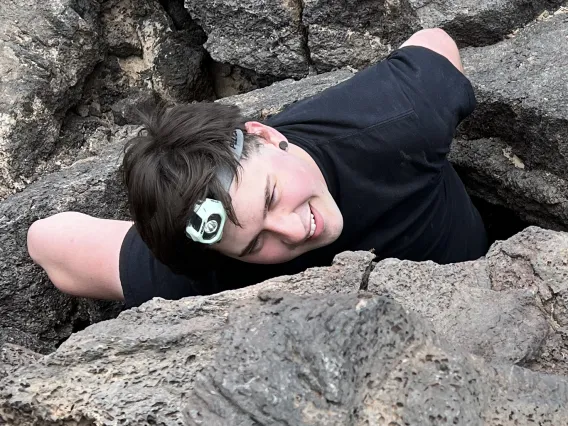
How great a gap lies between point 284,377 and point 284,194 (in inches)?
15.9

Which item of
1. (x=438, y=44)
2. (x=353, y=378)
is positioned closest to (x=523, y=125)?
(x=438, y=44)

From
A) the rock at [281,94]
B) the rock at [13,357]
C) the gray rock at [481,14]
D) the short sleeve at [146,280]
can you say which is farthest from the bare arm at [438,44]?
the rock at [13,357]

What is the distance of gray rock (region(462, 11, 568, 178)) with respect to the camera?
53.0 inches

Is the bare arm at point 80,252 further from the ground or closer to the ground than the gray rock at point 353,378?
closer to the ground

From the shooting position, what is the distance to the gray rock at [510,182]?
140cm

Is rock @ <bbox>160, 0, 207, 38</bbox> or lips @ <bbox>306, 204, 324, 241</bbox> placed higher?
rock @ <bbox>160, 0, 207, 38</bbox>

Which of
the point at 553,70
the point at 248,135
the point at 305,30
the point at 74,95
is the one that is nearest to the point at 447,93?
the point at 553,70

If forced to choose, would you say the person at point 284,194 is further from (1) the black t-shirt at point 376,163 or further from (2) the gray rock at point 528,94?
(2) the gray rock at point 528,94

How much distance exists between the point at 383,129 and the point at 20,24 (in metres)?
0.96

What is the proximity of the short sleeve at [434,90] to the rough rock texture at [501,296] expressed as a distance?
0.32 meters

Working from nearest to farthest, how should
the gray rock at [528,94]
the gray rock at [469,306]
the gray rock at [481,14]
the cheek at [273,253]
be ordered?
1. the gray rock at [469,306]
2. the cheek at [273,253]
3. the gray rock at [528,94]
4. the gray rock at [481,14]

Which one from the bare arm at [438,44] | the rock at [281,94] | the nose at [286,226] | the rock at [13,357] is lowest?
the rock at [13,357]

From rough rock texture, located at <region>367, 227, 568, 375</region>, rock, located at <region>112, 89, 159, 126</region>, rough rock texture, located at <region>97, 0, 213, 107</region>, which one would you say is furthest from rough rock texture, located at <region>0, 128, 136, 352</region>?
rough rock texture, located at <region>367, 227, 568, 375</region>

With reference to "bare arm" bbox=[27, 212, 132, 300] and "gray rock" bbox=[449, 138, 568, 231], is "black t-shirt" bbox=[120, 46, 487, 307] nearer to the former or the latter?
"bare arm" bbox=[27, 212, 132, 300]
